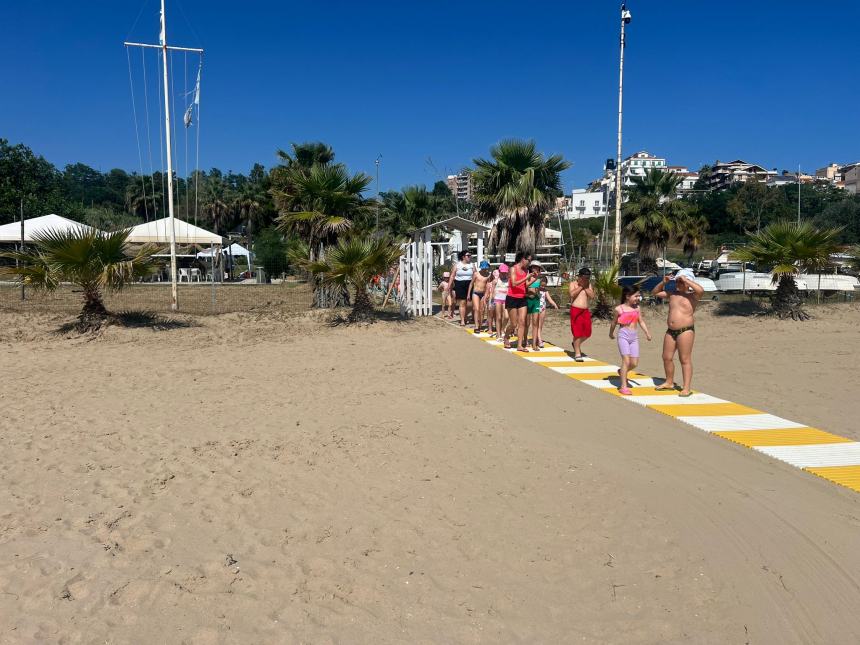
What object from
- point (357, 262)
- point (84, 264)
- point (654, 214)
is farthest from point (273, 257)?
point (84, 264)

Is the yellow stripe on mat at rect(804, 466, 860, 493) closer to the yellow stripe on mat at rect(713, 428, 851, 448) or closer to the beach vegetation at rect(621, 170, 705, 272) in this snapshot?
the yellow stripe on mat at rect(713, 428, 851, 448)

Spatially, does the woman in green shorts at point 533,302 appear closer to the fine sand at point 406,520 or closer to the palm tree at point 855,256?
the fine sand at point 406,520

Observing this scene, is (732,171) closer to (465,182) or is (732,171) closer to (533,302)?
(465,182)

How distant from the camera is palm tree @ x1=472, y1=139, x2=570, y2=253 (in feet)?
74.4

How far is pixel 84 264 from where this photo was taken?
40.3 feet

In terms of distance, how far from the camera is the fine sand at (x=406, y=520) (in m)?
3.21

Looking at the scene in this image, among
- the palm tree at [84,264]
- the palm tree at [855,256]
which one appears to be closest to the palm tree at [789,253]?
the palm tree at [855,256]

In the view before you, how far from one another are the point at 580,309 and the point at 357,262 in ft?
16.3

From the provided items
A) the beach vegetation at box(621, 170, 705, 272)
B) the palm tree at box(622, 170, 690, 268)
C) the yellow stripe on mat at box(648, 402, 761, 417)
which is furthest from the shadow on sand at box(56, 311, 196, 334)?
the palm tree at box(622, 170, 690, 268)

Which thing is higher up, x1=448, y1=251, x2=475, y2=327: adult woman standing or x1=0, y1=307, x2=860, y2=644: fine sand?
x1=448, y1=251, x2=475, y2=327: adult woman standing

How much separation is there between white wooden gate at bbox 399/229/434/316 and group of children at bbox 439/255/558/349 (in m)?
0.56

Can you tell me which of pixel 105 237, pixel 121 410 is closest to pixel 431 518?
pixel 121 410

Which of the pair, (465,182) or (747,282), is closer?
(747,282)

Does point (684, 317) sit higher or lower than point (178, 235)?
lower
